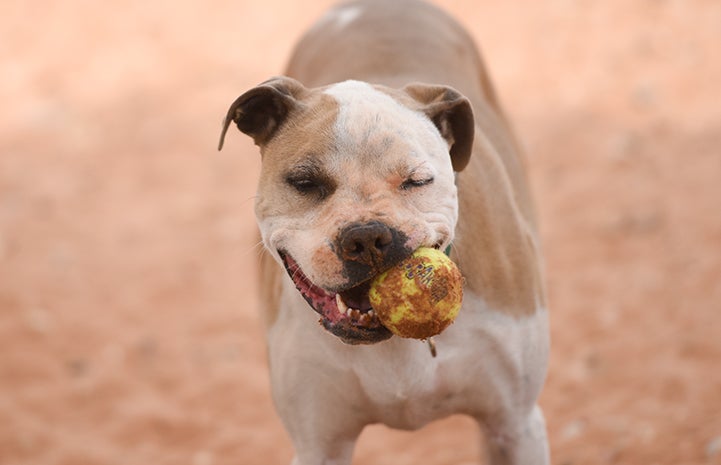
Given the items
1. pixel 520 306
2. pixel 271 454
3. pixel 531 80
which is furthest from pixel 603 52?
pixel 520 306

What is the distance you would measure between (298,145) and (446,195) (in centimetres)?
42

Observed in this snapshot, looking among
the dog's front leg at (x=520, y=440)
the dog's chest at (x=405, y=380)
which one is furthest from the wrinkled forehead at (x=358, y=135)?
the dog's front leg at (x=520, y=440)

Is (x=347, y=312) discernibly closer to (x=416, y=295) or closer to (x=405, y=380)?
(x=416, y=295)

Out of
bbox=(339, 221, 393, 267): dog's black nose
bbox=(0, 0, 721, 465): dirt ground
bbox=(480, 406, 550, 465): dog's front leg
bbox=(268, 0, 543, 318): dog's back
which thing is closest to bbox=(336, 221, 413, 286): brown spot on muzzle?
bbox=(339, 221, 393, 267): dog's black nose

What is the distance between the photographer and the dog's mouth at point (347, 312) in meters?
2.93

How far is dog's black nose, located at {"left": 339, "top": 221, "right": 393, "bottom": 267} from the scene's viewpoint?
9.13 feet

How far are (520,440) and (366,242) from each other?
1.13 metres

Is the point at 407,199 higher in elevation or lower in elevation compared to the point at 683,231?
higher

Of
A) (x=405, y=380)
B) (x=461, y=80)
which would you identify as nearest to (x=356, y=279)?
(x=405, y=380)

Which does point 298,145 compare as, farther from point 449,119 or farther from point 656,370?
point 656,370

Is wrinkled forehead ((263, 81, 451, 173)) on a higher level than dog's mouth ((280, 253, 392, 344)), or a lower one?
higher

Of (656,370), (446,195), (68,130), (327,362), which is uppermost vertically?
(446,195)

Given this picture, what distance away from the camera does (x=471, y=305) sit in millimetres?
3355

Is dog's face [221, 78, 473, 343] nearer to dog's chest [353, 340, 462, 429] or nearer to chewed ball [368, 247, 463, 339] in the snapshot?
chewed ball [368, 247, 463, 339]
